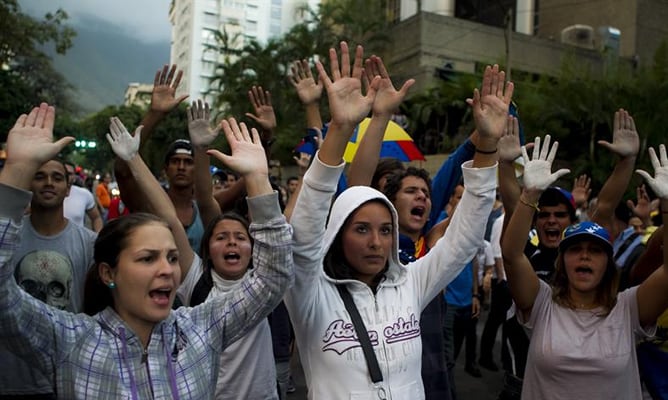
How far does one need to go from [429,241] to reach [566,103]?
18.9 metres

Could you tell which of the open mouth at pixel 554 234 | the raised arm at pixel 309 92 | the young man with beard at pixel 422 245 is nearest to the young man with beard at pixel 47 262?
the raised arm at pixel 309 92

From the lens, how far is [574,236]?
3.03 meters

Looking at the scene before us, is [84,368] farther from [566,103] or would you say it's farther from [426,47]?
[426,47]

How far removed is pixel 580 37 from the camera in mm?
30734

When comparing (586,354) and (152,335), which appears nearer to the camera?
(152,335)

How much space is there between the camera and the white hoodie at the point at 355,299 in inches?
85.2

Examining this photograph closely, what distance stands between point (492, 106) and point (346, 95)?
0.72 meters

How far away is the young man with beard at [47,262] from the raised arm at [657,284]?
8.96ft

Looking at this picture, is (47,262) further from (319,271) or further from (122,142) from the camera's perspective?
(319,271)

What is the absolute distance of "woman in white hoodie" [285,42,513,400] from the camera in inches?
85.8

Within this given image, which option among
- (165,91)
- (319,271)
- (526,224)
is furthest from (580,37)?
(319,271)

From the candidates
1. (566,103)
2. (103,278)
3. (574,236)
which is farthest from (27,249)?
(566,103)

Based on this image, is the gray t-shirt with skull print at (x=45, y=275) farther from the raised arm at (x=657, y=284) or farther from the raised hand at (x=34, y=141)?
the raised arm at (x=657, y=284)

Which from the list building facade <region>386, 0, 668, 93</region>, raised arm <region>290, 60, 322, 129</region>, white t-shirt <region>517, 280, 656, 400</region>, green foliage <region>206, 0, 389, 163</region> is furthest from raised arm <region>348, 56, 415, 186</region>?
green foliage <region>206, 0, 389, 163</region>
